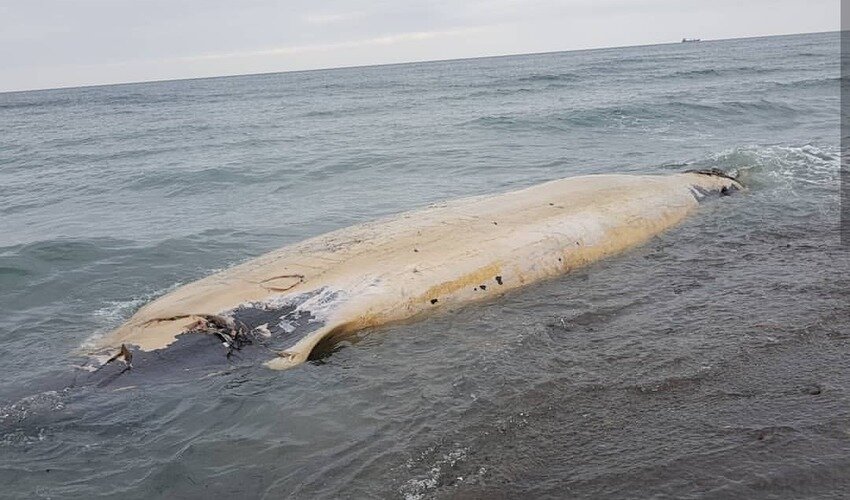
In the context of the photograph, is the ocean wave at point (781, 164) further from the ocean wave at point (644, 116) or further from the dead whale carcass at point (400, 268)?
the ocean wave at point (644, 116)

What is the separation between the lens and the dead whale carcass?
5809 millimetres

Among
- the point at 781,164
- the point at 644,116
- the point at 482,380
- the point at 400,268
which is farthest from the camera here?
the point at 644,116

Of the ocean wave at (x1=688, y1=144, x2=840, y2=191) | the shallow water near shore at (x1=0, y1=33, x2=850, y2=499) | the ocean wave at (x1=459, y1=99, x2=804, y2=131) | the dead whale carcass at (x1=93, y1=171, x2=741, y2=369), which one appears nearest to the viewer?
the shallow water near shore at (x1=0, y1=33, x2=850, y2=499)

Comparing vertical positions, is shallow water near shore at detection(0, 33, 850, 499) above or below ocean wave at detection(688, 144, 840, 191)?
below

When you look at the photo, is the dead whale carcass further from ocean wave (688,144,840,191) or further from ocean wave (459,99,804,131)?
ocean wave (459,99,804,131)

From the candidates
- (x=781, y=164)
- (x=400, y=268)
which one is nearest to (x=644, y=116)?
(x=781, y=164)

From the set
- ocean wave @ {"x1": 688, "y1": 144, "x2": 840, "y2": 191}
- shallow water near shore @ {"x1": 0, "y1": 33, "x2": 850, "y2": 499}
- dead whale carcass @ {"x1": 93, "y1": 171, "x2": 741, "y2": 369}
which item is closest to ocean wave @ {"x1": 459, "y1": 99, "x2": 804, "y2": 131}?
ocean wave @ {"x1": 688, "y1": 144, "x2": 840, "y2": 191}

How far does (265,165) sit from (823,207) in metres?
12.5

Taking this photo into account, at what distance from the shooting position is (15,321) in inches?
290

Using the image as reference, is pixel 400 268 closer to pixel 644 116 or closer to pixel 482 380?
pixel 482 380

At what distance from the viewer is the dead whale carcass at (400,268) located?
5.81 meters

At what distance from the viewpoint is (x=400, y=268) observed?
6.46 metres

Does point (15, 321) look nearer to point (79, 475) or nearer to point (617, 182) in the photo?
point (79, 475)

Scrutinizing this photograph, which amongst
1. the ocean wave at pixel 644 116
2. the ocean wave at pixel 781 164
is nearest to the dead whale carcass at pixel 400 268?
the ocean wave at pixel 781 164
